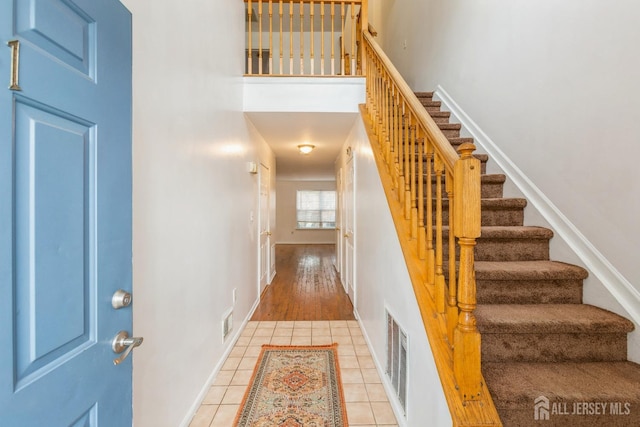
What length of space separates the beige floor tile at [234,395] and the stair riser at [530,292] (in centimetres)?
166

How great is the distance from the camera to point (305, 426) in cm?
167

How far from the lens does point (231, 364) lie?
90.4 inches

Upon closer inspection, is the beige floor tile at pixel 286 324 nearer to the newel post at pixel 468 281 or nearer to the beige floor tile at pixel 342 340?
the beige floor tile at pixel 342 340

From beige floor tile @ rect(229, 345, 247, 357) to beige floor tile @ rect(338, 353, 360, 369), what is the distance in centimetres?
86

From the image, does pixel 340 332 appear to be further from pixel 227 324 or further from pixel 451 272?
pixel 451 272

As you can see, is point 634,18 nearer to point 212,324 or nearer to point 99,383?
point 99,383

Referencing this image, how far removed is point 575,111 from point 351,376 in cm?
231

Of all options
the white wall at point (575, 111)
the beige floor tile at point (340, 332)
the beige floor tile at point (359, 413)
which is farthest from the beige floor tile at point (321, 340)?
the white wall at point (575, 111)

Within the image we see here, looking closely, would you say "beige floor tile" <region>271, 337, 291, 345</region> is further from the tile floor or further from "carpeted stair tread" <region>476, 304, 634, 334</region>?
"carpeted stair tread" <region>476, 304, 634, 334</region>

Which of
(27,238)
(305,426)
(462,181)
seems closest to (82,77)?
(27,238)

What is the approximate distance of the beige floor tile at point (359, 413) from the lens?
171 cm

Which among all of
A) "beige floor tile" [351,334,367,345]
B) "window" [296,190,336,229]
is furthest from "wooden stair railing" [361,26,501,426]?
"window" [296,190,336,229]

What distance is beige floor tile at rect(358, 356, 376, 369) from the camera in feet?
7.48

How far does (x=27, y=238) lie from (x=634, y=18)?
8.16 ft
